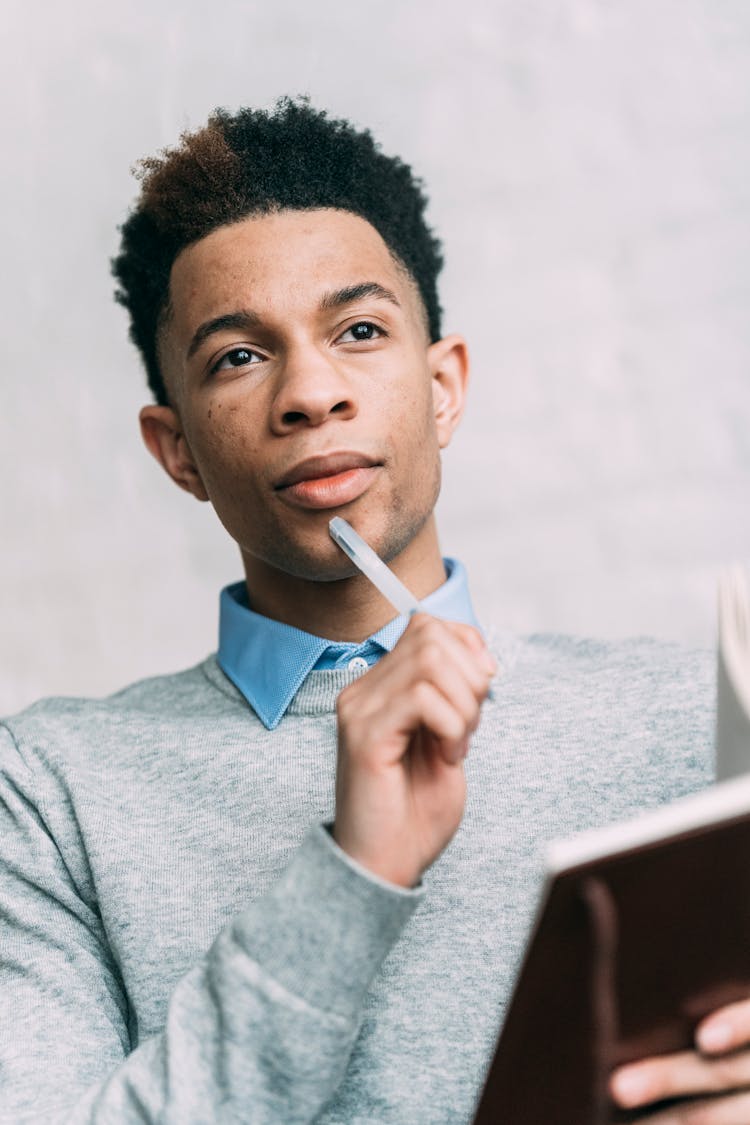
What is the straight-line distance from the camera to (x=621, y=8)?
79.7 inches

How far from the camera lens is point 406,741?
3.35 feet

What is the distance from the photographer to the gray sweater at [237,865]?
3.88 ft

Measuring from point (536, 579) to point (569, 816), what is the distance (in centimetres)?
78

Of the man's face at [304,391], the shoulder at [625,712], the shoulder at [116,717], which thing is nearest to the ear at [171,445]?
the man's face at [304,391]

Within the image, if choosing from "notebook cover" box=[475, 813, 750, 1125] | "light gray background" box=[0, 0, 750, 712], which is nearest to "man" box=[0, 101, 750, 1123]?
"notebook cover" box=[475, 813, 750, 1125]

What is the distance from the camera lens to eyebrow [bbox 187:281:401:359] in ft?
4.74

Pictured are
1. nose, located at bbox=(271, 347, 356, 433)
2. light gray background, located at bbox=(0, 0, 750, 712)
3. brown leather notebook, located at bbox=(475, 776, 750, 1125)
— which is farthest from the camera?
light gray background, located at bbox=(0, 0, 750, 712)

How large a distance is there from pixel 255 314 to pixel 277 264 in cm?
6

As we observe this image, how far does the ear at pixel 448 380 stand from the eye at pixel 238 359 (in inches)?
10.7

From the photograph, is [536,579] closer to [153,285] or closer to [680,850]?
[153,285]

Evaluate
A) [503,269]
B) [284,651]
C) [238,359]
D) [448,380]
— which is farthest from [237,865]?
[503,269]

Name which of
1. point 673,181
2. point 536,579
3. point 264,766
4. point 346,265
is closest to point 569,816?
point 264,766

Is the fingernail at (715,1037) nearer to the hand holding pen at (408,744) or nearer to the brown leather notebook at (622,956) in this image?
the brown leather notebook at (622,956)

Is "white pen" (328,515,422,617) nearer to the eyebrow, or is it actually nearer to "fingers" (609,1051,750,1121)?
the eyebrow
